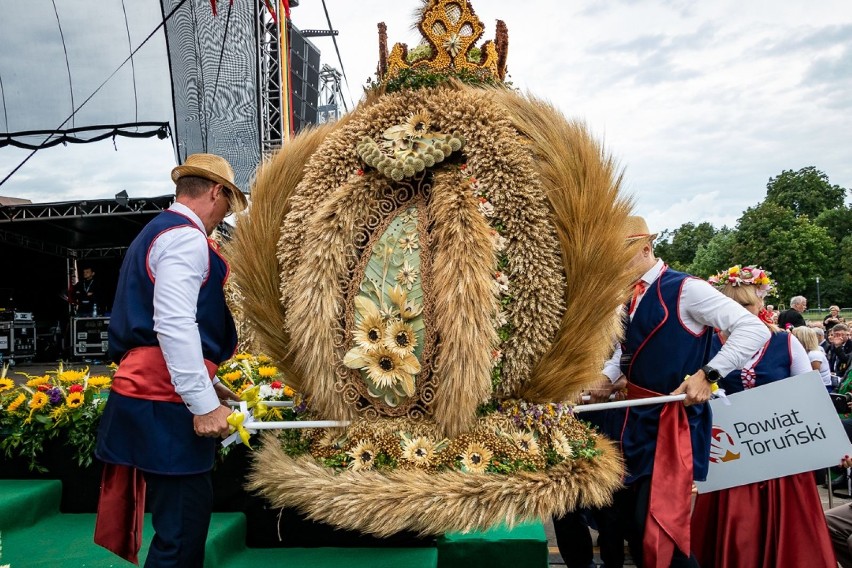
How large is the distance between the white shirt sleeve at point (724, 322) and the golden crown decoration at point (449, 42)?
131 cm

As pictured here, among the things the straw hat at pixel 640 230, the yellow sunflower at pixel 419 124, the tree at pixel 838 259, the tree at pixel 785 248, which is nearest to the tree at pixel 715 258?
the tree at pixel 785 248

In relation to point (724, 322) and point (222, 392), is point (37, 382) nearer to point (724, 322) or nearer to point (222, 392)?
point (222, 392)

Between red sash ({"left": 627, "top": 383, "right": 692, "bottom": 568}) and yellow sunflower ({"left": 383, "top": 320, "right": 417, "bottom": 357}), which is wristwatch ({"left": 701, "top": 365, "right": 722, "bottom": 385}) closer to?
red sash ({"left": 627, "top": 383, "right": 692, "bottom": 568})

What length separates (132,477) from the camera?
219 centimetres

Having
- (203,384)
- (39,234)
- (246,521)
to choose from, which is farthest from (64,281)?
(203,384)

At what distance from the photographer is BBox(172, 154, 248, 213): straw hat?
223 cm

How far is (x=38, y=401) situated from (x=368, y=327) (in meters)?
2.30

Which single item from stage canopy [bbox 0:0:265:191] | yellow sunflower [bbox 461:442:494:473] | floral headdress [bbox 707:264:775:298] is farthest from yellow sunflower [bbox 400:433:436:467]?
stage canopy [bbox 0:0:265:191]

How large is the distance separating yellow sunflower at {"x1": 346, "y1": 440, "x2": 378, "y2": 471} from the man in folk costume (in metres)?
1.33

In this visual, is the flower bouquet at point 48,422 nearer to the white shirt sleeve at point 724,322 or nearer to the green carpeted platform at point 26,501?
the green carpeted platform at point 26,501

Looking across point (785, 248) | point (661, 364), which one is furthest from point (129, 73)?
point (785, 248)

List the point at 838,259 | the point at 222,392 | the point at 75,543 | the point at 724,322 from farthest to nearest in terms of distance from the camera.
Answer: the point at 838,259, the point at 75,543, the point at 724,322, the point at 222,392

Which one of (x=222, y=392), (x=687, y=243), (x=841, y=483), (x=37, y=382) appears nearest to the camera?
(x=222, y=392)

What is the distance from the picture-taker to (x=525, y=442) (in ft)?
6.23
